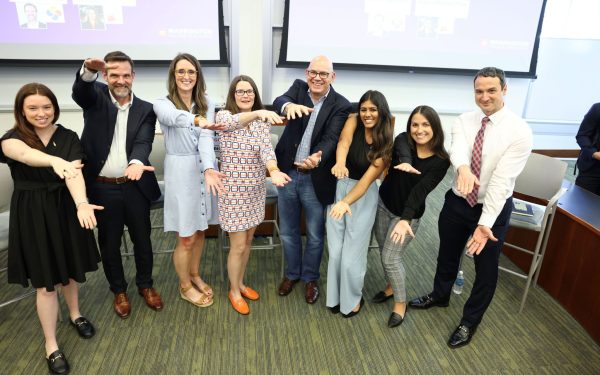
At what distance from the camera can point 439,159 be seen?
214 centimetres

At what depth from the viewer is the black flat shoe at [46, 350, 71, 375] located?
202cm

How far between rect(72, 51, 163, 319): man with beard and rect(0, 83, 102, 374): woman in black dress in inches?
5.8

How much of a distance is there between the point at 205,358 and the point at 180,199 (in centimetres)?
94

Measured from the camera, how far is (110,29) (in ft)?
14.3

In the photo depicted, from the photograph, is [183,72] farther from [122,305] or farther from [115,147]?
[122,305]

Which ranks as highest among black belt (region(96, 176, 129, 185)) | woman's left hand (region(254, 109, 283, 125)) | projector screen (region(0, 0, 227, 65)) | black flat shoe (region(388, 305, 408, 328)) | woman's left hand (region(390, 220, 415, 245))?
projector screen (region(0, 0, 227, 65))

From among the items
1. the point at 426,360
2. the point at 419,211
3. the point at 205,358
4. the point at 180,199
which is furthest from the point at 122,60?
the point at 426,360

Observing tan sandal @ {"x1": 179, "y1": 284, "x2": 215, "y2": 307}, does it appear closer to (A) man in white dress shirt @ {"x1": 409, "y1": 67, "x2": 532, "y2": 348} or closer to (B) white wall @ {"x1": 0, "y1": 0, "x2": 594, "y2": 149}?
(A) man in white dress shirt @ {"x1": 409, "y1": 67, "x2": 532, "y2": 348}

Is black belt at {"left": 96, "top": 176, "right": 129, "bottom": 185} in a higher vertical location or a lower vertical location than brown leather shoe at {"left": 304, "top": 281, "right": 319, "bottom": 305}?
higher

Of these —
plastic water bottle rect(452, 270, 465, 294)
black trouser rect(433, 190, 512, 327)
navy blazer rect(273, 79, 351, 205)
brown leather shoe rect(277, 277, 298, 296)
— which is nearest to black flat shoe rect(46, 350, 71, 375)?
brown leather shoe rect(277, 277, 298, 296)

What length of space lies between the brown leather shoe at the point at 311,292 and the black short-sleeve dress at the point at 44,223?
147 centimetres

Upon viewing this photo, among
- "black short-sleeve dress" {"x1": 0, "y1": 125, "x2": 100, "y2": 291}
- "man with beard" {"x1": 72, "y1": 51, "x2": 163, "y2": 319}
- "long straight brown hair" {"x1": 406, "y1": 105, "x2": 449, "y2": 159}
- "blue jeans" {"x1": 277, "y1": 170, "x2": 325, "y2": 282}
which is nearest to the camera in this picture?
"black short-sleeve dress" {"x1": 0, "y1": 125, "x2": 100, "y2": 291}

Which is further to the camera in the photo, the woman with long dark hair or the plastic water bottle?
the plastic water bottle

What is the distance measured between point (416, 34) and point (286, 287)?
13.0 ft
